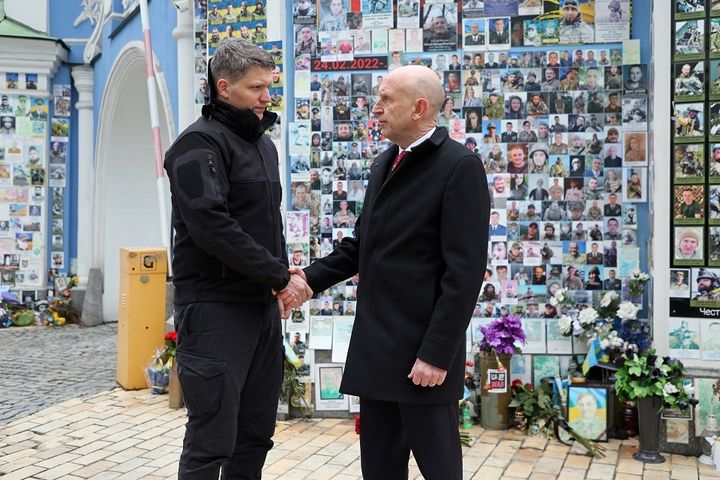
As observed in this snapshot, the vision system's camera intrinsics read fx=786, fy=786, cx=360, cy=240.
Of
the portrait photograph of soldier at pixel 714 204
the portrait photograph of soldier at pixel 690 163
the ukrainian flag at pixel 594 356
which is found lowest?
the ukrainian flag at pixel 594 356

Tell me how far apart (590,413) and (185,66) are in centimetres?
492

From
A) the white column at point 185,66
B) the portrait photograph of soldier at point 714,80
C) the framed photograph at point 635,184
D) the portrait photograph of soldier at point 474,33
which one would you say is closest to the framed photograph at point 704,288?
the framed photograph at point 635,184

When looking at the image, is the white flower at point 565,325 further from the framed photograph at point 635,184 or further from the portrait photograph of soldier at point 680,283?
the framed photograph at point 635,184

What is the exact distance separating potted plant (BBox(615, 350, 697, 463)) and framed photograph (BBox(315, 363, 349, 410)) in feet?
6.25

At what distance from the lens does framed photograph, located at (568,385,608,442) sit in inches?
195

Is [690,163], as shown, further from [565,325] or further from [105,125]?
[105,125]

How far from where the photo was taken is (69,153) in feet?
40.1

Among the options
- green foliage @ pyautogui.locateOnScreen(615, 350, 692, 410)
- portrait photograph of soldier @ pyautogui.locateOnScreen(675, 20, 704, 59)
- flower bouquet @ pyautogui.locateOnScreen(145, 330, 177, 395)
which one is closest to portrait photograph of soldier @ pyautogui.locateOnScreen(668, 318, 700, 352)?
green foliage @ pyautogui.locateOnScreen(615, 350, 692, 410)

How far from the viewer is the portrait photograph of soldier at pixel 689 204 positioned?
4738 millimetres

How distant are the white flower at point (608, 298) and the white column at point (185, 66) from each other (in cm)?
420

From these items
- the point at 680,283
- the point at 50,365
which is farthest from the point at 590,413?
the point at 50,365

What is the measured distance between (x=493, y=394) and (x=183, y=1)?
453 cm

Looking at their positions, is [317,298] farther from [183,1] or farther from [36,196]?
[36,196]

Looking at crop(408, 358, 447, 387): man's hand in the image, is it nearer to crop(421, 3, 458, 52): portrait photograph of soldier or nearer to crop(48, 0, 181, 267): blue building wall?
crop(421, 3, 458, 52): portrait photograph of soldier
